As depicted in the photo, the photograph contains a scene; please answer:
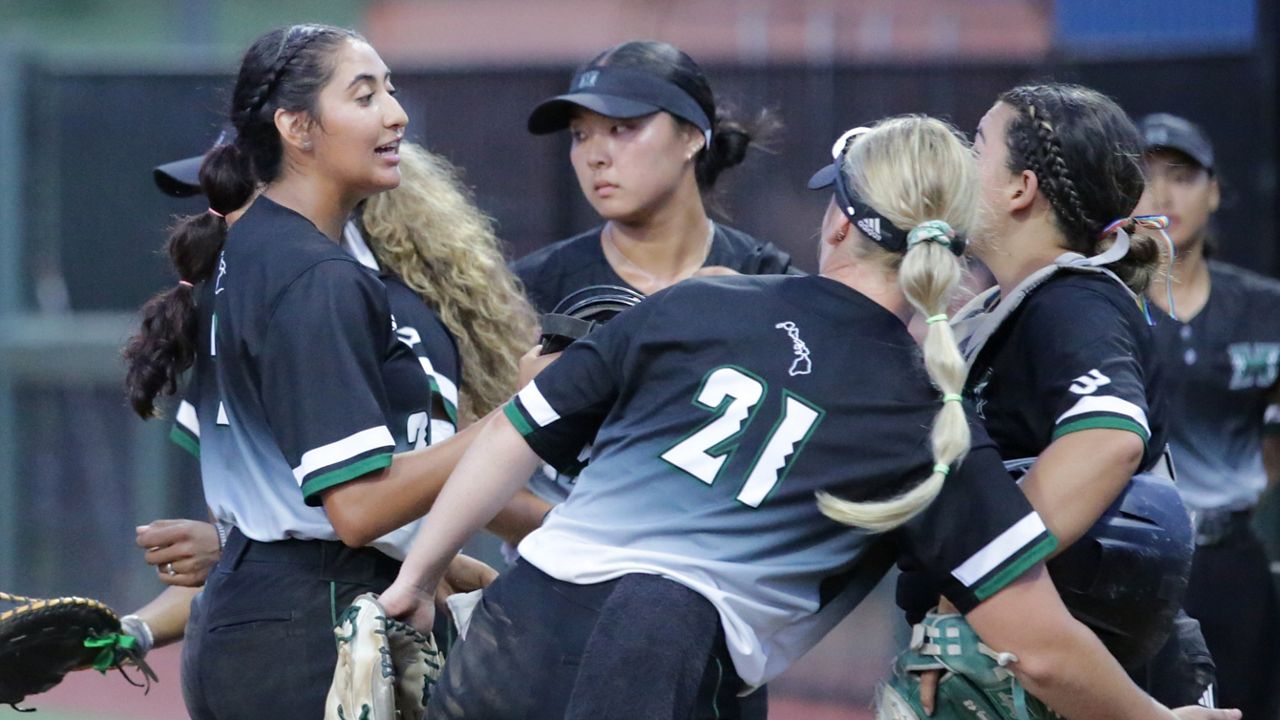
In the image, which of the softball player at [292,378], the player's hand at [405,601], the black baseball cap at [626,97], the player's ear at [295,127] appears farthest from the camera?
the black baseball cap at [626,97]

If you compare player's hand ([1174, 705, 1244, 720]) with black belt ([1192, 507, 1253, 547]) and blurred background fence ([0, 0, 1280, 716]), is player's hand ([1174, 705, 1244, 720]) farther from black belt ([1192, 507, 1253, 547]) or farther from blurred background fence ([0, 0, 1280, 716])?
blurred background fence ([0, 0, 1280, 716])

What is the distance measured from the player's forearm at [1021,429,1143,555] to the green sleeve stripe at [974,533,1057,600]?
3.5 inches

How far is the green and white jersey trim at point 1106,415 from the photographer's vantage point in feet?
8.57

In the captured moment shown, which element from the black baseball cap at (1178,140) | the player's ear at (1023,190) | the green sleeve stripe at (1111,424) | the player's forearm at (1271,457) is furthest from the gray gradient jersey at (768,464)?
the player's forearm at (1271,457)

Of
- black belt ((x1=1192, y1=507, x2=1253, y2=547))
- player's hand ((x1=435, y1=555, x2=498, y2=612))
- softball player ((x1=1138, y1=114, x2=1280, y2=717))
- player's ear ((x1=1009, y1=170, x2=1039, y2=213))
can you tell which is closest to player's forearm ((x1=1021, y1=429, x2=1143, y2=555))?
player's ear ((x1=1009, y1=170, x2=1039, y2=213))

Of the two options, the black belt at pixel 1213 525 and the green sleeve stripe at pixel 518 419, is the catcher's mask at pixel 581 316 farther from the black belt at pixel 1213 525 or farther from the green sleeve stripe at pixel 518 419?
the black belt at pixel 1213 525

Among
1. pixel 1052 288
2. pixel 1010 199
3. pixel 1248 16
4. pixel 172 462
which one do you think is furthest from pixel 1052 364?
pixel 1248 16

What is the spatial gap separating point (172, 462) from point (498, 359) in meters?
4.63

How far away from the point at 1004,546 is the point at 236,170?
1718 mm

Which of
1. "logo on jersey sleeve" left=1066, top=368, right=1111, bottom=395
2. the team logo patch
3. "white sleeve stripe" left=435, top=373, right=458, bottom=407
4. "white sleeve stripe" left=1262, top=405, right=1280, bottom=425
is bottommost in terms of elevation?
"white sleeve stripe" left=1262, top=405, right=1280, bottom=425

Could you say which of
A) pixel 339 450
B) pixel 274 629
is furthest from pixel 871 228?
pixel 274 629

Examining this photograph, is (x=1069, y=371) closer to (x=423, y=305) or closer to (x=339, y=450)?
(x=339, y=450)

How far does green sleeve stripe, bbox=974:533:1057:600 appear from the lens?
8.08ft

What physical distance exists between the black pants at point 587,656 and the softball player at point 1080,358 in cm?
59
